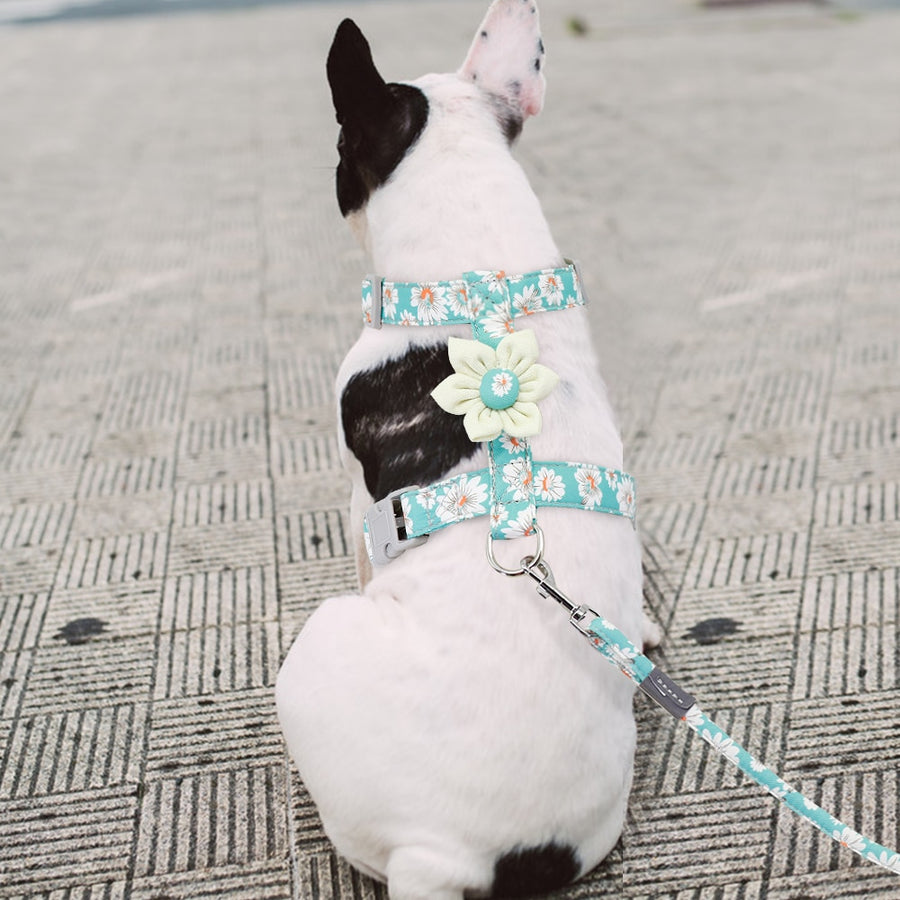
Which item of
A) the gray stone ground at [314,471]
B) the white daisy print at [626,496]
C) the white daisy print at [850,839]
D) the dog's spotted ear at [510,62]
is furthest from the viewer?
the dog's spotted ear at [510,62]

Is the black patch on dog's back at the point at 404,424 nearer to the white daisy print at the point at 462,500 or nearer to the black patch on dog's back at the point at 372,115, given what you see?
the white daisy print at the point at 462,500

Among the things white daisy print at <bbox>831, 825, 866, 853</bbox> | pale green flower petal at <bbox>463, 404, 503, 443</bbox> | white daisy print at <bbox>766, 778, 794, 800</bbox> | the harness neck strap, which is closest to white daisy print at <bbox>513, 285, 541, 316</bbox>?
the harness neck strap

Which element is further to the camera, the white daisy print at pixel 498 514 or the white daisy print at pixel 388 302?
the white daisy print at pixel 388 302

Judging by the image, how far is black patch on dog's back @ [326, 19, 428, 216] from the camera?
2.42 m

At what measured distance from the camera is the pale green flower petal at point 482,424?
6.91 feet

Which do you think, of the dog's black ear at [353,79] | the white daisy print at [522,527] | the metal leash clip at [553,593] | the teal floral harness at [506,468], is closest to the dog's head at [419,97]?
the dog's black ear at [353,79]

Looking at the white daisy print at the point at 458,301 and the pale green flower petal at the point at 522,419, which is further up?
the white daisy print at the point at 458,301

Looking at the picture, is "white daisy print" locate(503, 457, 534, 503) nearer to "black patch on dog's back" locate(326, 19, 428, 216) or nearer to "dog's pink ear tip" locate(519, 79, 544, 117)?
"black patch on dog's back" locate(326, 19, 428, 216)

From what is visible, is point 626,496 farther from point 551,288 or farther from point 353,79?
point 353,79

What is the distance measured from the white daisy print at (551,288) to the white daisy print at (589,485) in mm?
340

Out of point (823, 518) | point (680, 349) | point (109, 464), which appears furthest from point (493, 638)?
point (680, 349)

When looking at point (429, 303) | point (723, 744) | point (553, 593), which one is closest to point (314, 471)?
point (429, 303)

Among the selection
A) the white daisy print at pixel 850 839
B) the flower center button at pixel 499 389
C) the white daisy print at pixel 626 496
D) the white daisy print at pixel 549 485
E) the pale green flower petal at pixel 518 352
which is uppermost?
the pale green flower petal at pixel 518 352

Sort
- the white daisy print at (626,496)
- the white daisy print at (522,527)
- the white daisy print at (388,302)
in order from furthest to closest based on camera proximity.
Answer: the white daisy print at (388,302) → the white daisy print at (626,496) → the white daisy print at (522,527)
